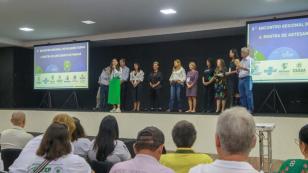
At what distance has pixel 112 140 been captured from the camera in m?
2.97

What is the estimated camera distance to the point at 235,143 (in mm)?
1236

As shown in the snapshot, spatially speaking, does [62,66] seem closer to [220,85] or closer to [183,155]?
[220,85]

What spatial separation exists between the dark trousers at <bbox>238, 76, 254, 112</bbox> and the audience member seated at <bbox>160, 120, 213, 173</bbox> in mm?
4960

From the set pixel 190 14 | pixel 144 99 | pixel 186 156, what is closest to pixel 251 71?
pixel 190 14

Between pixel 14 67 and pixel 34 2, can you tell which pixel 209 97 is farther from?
pixel 14 67

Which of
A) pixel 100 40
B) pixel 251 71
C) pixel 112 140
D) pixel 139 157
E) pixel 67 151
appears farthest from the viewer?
pixel 100 40

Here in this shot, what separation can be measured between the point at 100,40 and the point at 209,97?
386cm

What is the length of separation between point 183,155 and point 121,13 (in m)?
5.81

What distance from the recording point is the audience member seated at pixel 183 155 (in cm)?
220

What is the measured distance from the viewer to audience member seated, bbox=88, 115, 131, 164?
2916 millimetres

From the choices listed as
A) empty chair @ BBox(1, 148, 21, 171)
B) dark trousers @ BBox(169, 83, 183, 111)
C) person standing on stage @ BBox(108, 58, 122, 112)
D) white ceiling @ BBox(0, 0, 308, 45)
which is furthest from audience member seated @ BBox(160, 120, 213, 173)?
person standing on stage @ BBox(108, 58, 122, 112)

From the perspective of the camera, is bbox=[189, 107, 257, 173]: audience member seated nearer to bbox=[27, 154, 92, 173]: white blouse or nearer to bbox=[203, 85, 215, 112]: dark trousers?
bbox=[27, 154, 92, 173]: white blouse

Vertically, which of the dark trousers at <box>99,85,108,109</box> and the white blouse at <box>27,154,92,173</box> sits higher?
the dark trousers at <box>99,85,108,109</box>

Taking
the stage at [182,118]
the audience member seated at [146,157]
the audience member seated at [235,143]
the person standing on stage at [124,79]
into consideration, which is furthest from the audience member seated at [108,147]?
the person standing on stage at [124,79]
